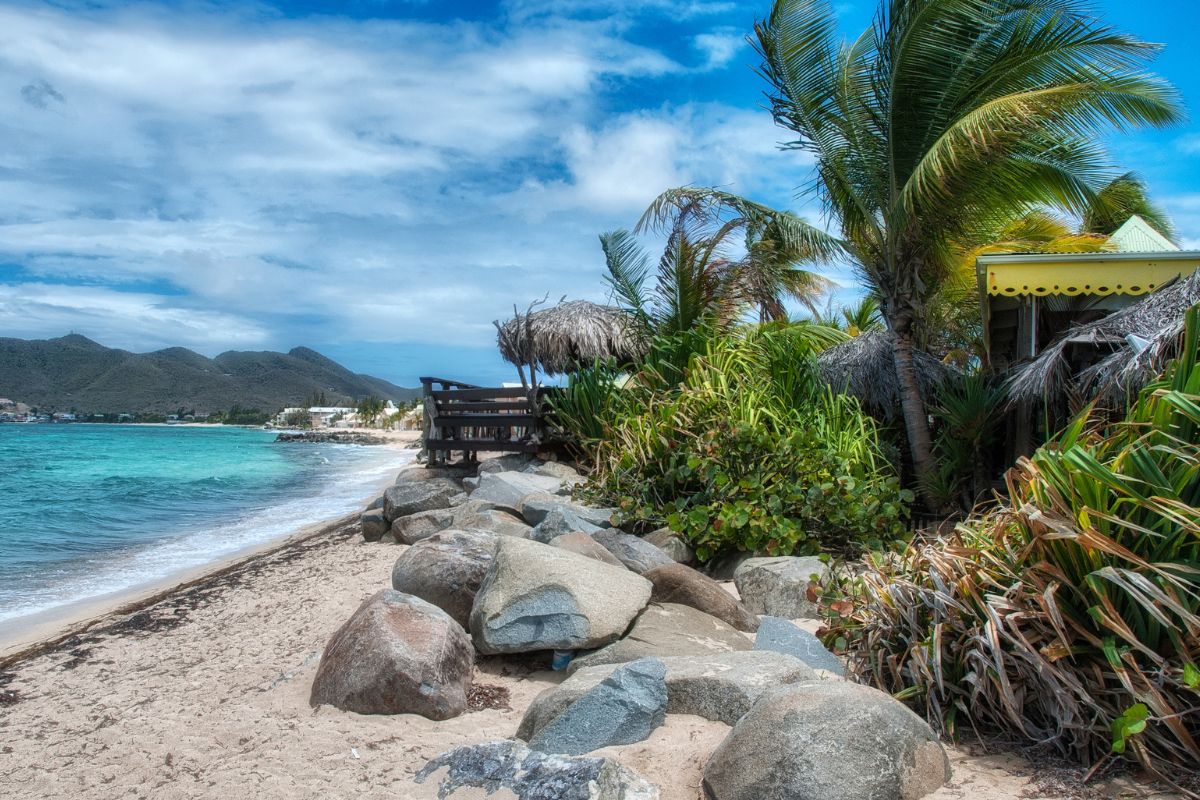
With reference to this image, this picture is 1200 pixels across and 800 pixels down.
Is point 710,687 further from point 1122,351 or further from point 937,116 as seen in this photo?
point 937,116

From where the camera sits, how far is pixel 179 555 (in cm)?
1086

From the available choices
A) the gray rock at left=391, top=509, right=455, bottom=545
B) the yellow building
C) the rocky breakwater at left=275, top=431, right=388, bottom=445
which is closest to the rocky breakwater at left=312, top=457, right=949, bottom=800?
the gray rock at left=391, top=509, right=455, bottom=545

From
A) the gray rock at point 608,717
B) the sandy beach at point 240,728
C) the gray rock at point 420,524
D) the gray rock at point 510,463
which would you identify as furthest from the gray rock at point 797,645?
the gray rock at point 510,463

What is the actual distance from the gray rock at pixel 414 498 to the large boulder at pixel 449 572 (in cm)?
442

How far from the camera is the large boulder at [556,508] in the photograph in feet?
24.3

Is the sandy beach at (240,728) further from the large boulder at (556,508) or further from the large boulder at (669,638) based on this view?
the large boulder at (556,508)

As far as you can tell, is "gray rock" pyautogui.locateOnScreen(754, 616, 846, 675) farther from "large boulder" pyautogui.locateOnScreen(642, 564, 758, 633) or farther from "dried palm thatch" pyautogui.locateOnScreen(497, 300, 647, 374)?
"dried palm thatch" pyautogui.locateOnScreen(497, 300, 647, 374)

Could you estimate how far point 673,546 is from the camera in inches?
267

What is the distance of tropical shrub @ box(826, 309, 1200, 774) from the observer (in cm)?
274

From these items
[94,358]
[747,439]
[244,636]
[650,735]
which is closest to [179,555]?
[244,636]

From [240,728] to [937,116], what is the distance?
8.44 m

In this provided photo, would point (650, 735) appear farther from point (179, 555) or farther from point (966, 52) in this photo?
point (179, 555)

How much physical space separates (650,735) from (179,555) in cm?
959

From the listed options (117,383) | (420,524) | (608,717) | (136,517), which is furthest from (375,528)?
(117,383)
